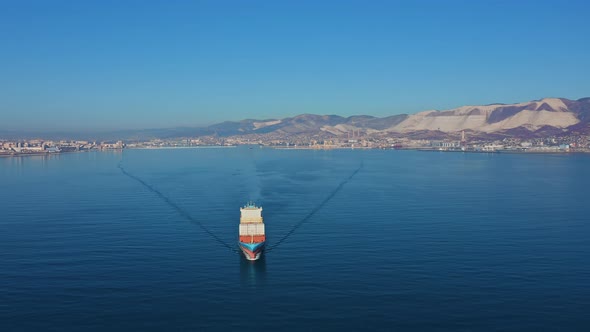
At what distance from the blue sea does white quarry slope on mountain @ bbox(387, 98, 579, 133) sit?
4085 inches

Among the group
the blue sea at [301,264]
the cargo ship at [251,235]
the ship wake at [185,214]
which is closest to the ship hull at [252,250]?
the cargo ship at [251,235]

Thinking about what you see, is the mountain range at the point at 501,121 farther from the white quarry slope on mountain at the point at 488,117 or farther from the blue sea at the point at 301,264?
the blue sea at the point at 301,264

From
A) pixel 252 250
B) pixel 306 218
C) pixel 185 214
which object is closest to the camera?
pixel 252 250

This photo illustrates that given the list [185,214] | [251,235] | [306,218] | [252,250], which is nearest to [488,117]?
[306,218]

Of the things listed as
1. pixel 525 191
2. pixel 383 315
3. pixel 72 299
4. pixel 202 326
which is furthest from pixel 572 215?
pixel 72 299

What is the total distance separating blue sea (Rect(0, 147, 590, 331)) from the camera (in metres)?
9.63

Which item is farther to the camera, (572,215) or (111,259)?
(572,215)

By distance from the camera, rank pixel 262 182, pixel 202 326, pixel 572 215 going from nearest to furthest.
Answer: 1. pixel 202 326
2. pixel 572 215
3. pixel 262 182

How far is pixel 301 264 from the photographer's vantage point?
1295cm

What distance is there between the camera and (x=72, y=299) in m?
10.5

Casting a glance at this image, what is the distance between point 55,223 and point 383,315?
12.7 metres

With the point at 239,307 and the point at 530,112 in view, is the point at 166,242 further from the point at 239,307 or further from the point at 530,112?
the point at 530,112

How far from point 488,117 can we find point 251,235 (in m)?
131

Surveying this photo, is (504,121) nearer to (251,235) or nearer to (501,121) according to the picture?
(501,121)
